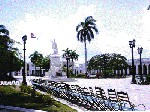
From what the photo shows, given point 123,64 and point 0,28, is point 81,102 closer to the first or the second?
point 0,28

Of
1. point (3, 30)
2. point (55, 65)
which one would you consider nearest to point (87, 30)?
point (55, 65)

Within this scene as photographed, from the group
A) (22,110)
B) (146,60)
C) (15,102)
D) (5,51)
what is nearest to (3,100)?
(15,102)

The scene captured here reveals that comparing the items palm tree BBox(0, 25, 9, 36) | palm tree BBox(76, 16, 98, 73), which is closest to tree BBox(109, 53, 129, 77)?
palm tree BBox(76, 16, 98, 73)

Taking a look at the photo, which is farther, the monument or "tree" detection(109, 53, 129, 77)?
"tree" detection(109, 53, 129, 77)

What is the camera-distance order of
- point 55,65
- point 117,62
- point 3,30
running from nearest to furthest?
point 3,30 → point 55,65 → point 117,62

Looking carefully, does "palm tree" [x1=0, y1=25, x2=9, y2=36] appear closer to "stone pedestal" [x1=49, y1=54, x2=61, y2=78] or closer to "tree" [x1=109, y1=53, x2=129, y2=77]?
"stone pedestal" [x1=49, y1=54, x2=61, y2=78]

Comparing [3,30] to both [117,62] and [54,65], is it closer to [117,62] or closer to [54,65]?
[54,65]

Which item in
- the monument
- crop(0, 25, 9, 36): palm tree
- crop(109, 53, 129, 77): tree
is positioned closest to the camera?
crop(0, 25, 9, 36): palm tree

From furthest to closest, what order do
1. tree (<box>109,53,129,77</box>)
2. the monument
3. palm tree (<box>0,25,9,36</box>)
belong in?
1. tree (<box>109,53,129,77</box>)
2. the monument
3. palm tree (<box>0,25,9,36</box>)

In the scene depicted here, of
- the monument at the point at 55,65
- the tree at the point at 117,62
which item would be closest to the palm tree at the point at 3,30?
the monument at the point at 55,65

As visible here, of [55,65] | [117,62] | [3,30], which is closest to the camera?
[3,30]

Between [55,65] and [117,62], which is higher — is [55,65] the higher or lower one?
the lower one

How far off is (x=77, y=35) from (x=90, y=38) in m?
3.02

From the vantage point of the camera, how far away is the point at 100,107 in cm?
1273
